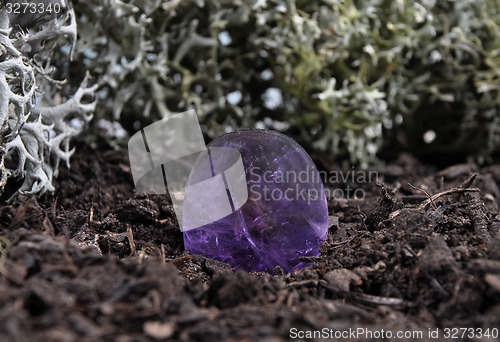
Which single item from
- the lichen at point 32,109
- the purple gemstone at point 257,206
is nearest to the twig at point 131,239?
the purple gemstone at point 257,206

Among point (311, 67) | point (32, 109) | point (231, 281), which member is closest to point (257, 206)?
point (231, 281)

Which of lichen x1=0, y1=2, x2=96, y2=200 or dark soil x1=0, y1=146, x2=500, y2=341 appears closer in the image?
dark soil x1=0, y1=146, x2=500, y2=341

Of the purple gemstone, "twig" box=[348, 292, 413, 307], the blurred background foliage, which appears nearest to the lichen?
the blurred background foliage

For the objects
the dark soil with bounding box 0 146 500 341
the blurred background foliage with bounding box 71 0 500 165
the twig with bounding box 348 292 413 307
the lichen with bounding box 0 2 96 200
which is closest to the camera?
the dark soil with bounding box 0 146 500 341

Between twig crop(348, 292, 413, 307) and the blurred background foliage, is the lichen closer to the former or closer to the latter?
the blurred background foliage

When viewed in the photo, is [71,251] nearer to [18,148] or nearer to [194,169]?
[194,169]

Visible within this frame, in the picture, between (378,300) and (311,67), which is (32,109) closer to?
(378,300)

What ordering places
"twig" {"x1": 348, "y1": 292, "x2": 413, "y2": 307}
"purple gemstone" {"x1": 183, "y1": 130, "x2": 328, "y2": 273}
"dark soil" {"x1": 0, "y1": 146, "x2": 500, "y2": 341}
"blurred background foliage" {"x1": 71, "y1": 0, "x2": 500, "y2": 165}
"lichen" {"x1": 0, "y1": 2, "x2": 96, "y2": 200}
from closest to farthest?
"dark soil" {"x1": 0, "y1": 146, "x2": 500, "y2": 341} < "twig" {"x1": 348, "y1": 292, "x2": 413, "y2": 307} < "purple gemstone" {"x1": 183, "y1": 130, "x2": 328, "y2": 273} < "lichen" {"x1": 0, "y1": 2, "x2": 96, "y2": 200} < "blurred background foliage" {"x1": 71, "y1": 0, "x2": 500, "y2": 165}
